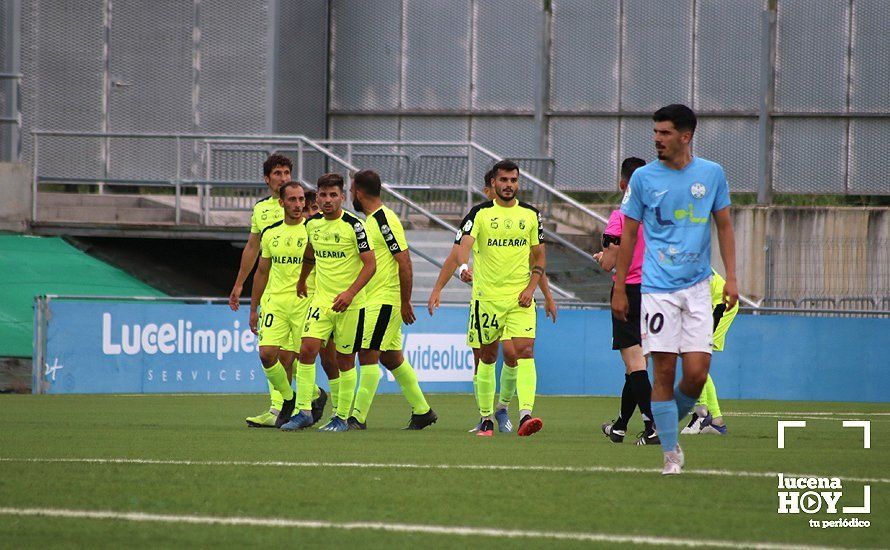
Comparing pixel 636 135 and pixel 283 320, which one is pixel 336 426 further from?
pixel 636 135

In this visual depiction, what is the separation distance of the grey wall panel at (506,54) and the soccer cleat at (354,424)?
66.3 feet

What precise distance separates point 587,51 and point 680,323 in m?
24.4

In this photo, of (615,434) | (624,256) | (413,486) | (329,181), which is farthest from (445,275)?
(413,486)

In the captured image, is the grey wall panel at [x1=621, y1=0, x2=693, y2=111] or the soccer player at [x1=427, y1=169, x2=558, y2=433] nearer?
the soccer player at [x1=427, y1=169, x2=558, y2=433]

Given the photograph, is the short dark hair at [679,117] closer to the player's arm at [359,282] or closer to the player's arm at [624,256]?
the player's arm at [624,256]

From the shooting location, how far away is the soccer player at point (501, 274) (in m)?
11.6

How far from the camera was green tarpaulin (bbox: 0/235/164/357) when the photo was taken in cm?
1956

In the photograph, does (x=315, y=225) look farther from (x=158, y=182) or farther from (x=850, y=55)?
(x=850, y=55)

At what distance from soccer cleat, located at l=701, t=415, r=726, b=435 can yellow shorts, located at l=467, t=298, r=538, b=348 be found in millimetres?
1675

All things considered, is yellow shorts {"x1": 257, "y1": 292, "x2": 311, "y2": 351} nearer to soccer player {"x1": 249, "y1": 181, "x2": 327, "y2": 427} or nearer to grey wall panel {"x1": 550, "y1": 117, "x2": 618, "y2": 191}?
soccer player {"x1": 249, "y1": 181, "x2": 327, "y2": 427}

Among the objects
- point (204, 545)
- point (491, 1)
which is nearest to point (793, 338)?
point (491, 1)

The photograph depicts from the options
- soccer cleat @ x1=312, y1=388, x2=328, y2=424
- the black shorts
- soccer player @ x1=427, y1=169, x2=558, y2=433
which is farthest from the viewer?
soccer cleat @ x1=312, y1=388, x2=328, y2=424

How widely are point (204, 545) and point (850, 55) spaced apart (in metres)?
27.5

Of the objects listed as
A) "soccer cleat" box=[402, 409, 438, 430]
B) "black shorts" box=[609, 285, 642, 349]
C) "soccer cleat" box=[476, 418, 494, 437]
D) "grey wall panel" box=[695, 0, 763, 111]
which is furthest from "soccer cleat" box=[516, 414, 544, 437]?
"grey wall panel" box=[695, 0, 763, 111]
